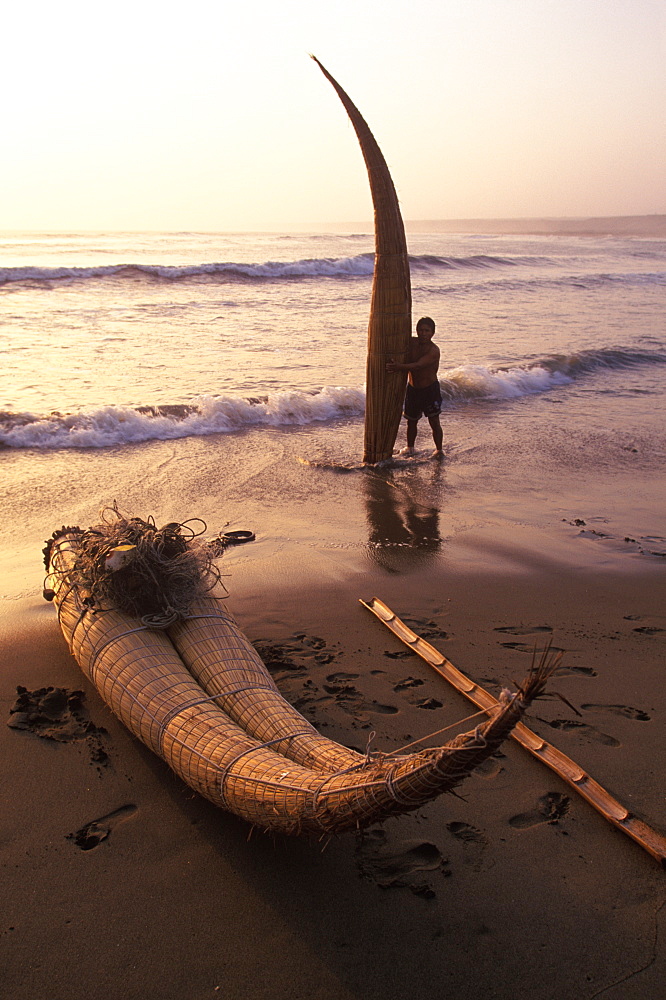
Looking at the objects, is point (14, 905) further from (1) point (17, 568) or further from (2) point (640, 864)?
(1) point (17, 568)

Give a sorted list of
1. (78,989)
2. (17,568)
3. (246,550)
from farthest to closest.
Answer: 1. (246,550)
2. (17,568)
3. (78,989)

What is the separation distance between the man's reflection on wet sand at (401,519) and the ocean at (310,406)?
0.03m

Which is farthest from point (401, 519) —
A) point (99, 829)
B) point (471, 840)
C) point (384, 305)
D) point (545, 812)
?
point (99, 829)

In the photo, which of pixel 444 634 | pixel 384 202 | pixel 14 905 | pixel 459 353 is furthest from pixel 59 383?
pixel 14 905

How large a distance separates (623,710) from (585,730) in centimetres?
26

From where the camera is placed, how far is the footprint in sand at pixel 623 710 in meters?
3.19

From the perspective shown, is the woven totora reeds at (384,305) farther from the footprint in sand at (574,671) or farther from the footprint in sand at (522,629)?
the footprint in sand at (574,671)

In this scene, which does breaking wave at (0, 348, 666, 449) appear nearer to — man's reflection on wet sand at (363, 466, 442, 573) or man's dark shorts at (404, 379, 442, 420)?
man's dark shorts at (404, 379, 442, 420)

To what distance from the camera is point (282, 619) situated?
402 centimetres

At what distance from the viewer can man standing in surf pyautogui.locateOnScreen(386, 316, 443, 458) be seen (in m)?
6.66

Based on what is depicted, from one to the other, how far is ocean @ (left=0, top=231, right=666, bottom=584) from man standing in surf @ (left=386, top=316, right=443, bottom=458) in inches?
9.8

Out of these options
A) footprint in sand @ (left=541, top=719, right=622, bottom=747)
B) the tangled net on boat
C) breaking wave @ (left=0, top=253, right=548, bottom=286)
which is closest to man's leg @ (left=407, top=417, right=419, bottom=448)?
the tangled net on boat

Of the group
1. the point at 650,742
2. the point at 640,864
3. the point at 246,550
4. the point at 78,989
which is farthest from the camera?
the point at 246,550

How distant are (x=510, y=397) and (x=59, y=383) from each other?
623cm
